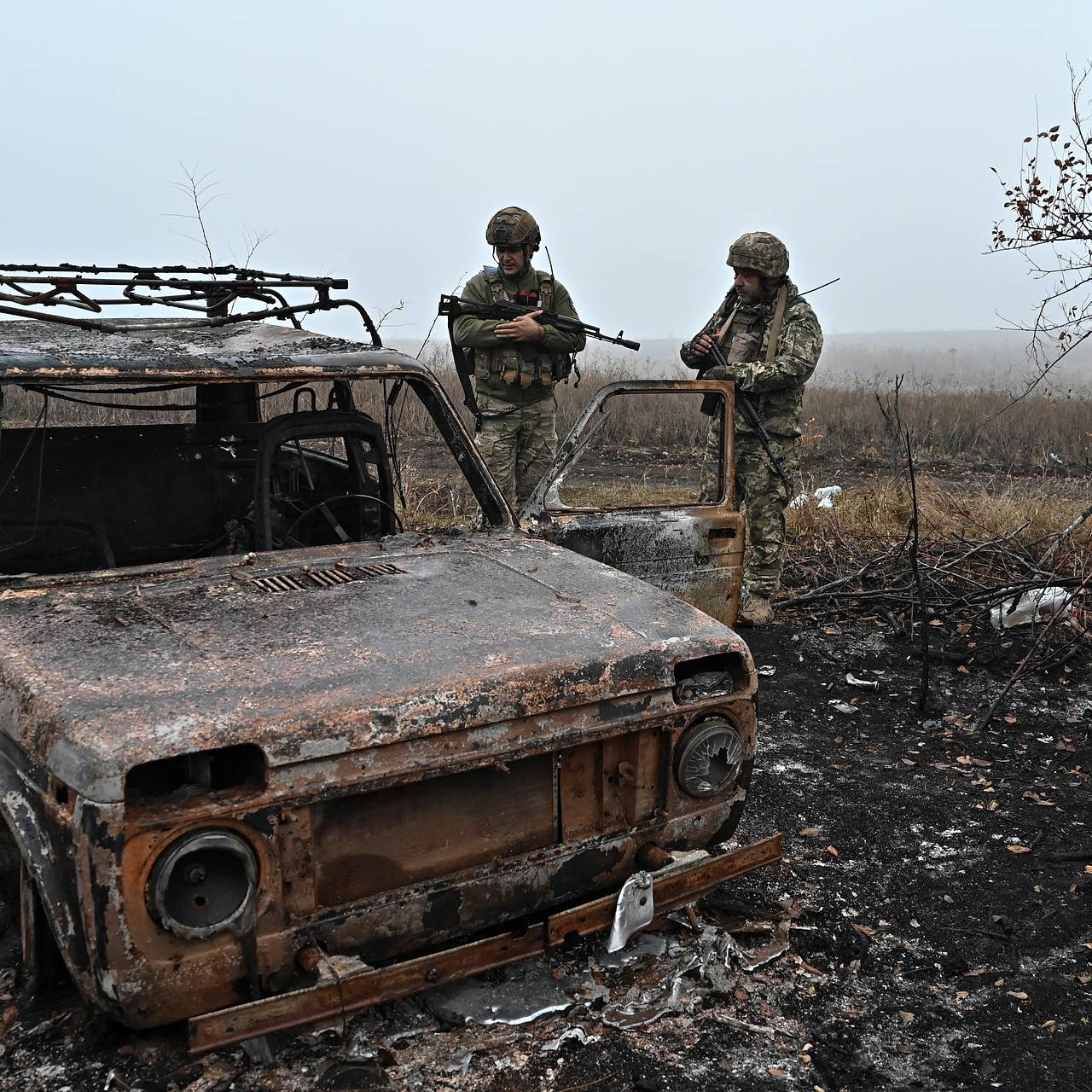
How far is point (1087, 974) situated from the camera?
3172 mm

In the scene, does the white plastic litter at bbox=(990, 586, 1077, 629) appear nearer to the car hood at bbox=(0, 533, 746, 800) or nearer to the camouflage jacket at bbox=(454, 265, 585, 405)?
the camouflage jacket at bbox=(454, 265, 585, 405)

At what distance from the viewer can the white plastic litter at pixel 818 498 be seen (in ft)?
26.9

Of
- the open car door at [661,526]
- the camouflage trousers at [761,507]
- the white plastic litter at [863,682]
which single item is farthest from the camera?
the camouflage trousers at [761,507]

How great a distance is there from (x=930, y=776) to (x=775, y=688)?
1.11m

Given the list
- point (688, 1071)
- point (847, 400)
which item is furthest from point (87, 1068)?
point (847, 400)

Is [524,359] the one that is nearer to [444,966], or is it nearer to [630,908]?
[630,908]

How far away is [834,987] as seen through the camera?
3.08 m

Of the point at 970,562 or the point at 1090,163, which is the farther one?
the point at 970,562

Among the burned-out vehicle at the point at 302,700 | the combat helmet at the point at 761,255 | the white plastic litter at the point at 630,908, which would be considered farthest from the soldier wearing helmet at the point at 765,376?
the white plastic litter at the point at 630,908

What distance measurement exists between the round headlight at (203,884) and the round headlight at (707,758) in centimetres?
112

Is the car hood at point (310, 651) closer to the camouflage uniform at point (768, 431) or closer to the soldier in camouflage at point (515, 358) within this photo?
the soldier in camouflage at point (515, 358)

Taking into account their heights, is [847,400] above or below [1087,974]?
above

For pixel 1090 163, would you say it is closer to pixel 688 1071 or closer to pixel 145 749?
pixel 688 1071

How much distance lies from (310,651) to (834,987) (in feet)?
5.63
